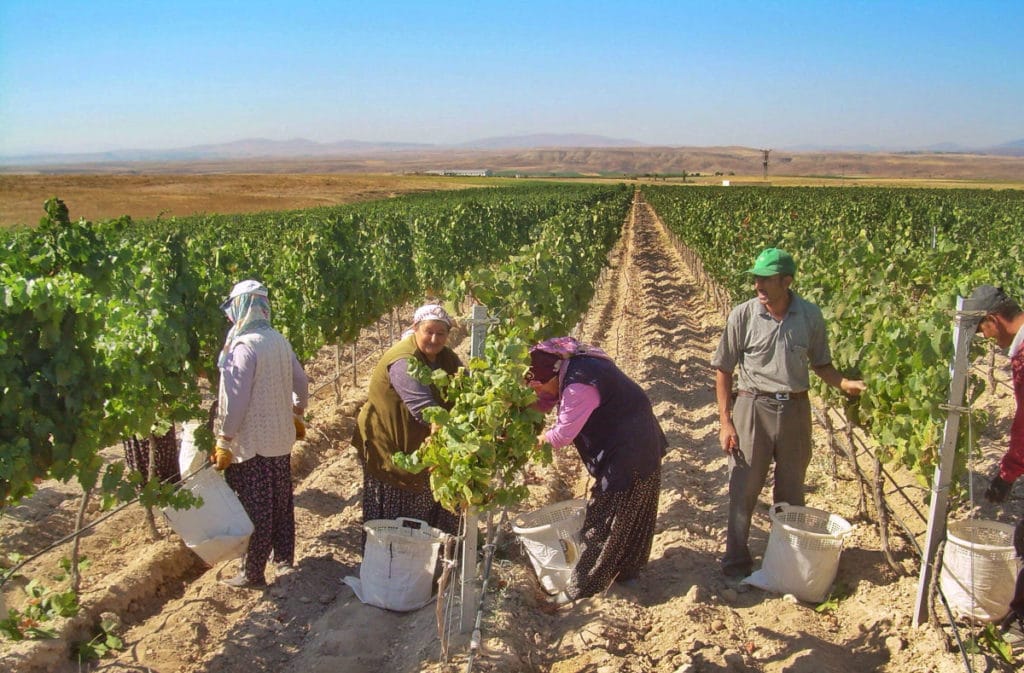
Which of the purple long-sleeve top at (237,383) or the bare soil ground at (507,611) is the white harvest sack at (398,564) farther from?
the purple long-sleeve top at (237,383)

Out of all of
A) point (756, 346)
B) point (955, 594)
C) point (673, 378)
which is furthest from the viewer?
point (673, 378)

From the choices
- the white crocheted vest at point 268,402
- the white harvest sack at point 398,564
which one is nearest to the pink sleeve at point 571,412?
the white harvest sack at point 398,564

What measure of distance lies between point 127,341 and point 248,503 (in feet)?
3.45

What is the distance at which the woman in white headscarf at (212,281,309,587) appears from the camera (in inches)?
162

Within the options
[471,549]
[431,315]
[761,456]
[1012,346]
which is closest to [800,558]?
[761,456]

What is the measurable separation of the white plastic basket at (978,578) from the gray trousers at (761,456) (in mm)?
776

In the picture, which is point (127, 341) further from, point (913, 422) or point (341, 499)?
point (913, 422)

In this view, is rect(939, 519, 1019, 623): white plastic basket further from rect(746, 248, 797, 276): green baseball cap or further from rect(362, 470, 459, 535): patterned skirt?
rect(362, 470, 459, 535): patterned skirt

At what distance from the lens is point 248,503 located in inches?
169

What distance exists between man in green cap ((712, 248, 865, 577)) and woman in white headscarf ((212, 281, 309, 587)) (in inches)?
87.7

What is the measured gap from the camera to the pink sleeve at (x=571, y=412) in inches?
148

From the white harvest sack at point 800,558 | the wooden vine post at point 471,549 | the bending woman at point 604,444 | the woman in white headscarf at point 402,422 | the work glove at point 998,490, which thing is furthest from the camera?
the white harvest sack at point 800,558

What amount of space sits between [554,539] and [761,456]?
1149 millimetres

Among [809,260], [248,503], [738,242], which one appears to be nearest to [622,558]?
[248,503]
